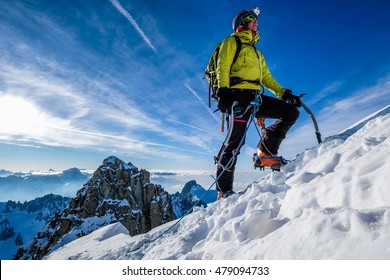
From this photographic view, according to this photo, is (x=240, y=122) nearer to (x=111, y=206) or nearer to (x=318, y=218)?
(x=318, y=218)

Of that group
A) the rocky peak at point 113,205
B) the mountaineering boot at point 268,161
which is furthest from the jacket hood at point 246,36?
the rocky peak at point 113,205

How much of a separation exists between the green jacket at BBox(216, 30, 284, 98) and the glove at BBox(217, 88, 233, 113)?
0.16 meters

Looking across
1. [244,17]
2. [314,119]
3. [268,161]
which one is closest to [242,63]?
[244,17]

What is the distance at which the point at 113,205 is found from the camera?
10631 centimetres

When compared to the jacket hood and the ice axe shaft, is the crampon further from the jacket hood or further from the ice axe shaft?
the jacket hood

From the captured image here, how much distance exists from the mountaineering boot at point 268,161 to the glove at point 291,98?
1.63m

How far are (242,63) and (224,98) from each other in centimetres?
106

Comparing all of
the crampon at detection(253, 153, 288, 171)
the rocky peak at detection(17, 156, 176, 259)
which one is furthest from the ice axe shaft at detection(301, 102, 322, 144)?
the rocky peak at detection(17, 156, 176, 259)

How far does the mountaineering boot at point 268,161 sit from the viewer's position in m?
6.80

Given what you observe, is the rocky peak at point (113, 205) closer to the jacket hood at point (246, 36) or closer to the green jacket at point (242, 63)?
the green jacket at point (242, 63)

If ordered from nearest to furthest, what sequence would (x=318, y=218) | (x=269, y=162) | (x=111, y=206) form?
(x=318, y=218) < (x=269, y=162) < (x=111, y=206)

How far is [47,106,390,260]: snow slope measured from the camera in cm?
191

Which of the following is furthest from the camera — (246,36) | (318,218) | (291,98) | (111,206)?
(111,206)

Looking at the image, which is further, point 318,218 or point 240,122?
point 240,122
